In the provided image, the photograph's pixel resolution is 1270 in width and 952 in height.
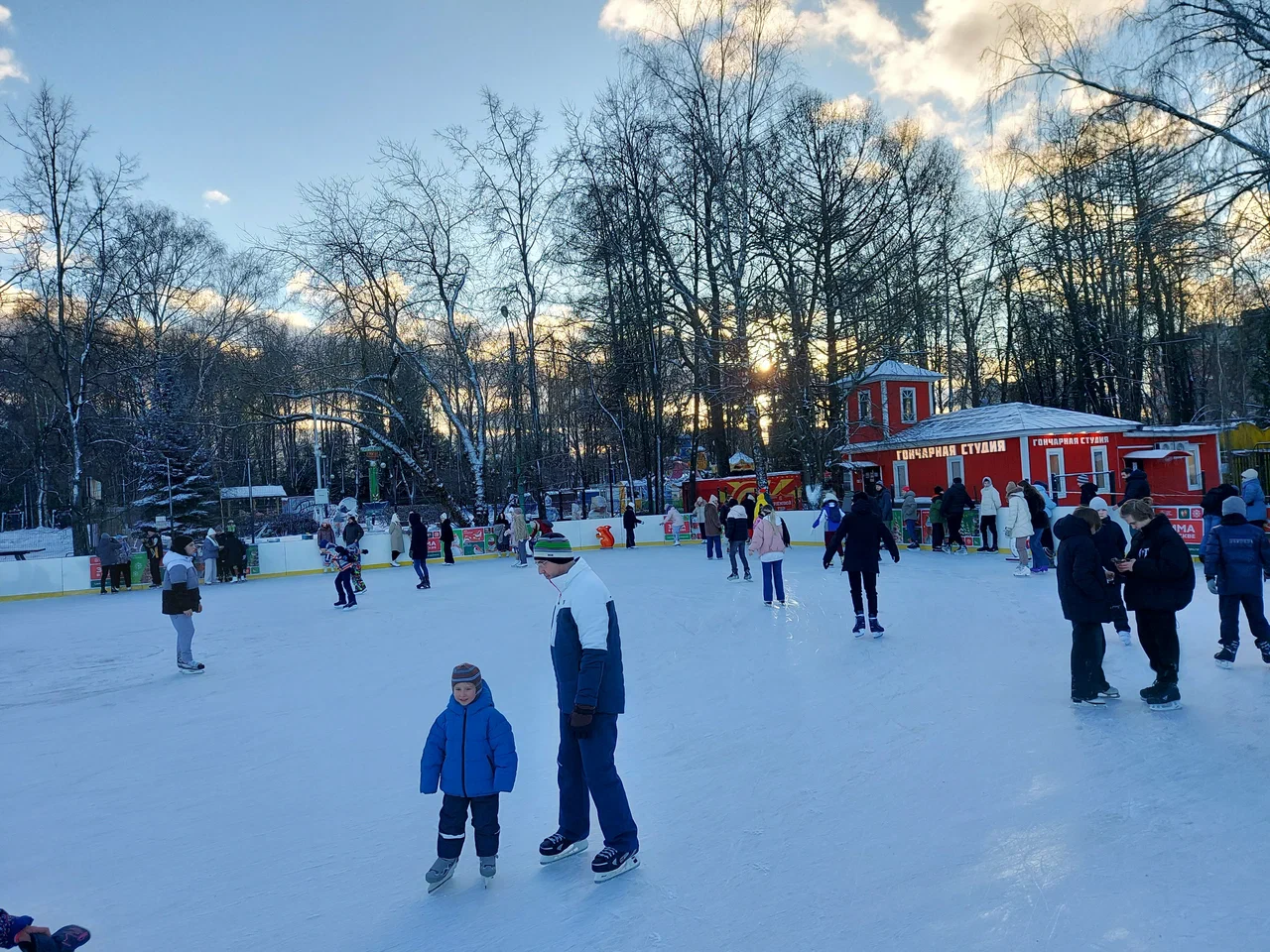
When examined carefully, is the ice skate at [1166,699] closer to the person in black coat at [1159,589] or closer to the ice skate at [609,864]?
the person in black coat at [1159,589]

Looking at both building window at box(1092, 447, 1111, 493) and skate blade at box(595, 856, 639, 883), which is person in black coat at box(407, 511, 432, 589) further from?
building window at box(1092, 447, 1111, 493)

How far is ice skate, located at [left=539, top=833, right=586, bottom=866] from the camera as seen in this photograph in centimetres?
370

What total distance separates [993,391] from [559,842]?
45406mm

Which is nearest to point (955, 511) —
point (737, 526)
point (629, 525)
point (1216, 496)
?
point (737, 526)

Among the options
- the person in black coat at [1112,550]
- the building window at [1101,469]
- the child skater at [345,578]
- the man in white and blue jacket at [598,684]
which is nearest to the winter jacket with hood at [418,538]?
the child skater at [345,578]

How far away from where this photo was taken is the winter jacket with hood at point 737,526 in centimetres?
1455

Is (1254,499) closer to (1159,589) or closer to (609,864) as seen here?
(1159,589)

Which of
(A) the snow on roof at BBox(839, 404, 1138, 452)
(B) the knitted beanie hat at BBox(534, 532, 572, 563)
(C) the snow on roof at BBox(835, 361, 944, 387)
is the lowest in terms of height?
(B) the knitted beanie hat at BBox(534, 532, 572, 563)

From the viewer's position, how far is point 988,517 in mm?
17344

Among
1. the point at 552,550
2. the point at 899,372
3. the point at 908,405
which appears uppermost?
the point at 899,372

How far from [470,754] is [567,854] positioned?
71 centimetres

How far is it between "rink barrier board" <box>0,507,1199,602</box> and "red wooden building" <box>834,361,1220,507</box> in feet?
17.7

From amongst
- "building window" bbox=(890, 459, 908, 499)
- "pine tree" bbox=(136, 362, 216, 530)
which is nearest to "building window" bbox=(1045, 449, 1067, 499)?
"building window" bbox=(890, 459, 908, 499)

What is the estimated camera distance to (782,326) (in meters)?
25.5
